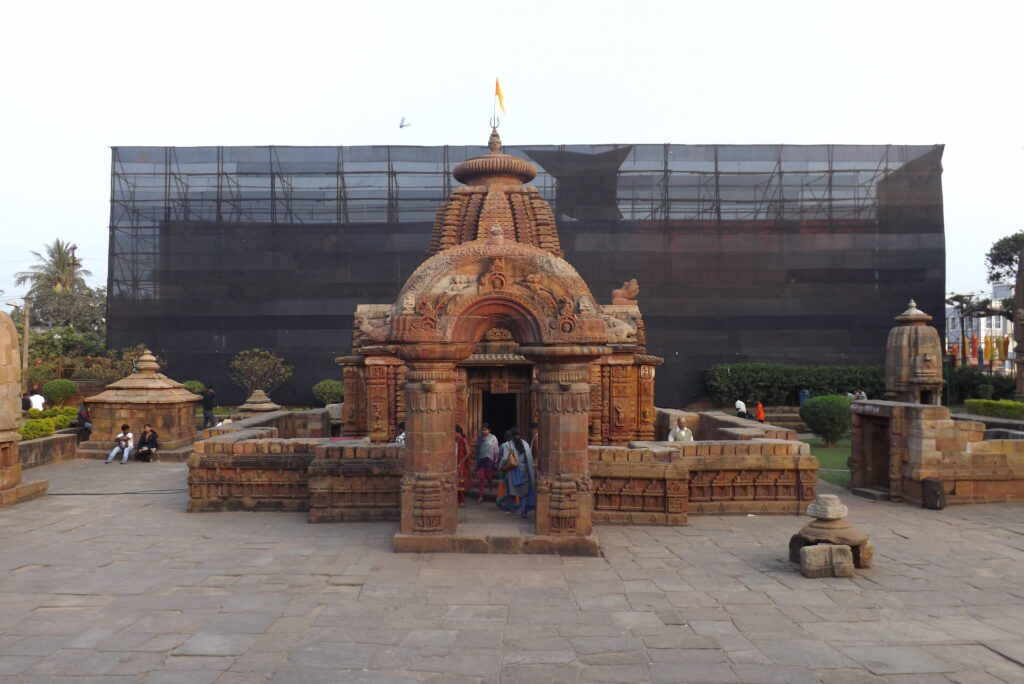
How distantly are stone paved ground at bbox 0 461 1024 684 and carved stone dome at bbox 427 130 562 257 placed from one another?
759cm

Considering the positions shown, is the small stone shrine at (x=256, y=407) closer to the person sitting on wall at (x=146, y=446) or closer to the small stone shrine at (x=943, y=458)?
the person sitting on wall at (x=146, y=446)

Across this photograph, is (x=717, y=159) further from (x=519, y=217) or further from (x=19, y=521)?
(x=19, y=521)

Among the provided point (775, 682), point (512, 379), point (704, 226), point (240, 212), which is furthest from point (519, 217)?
point (240, 212)

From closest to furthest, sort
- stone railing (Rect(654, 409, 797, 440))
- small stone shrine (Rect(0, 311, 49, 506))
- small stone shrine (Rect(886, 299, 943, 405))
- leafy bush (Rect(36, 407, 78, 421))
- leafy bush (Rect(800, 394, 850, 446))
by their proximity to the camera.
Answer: small stone shrine (Rect(0, 311, 49, 506)), stone railing (Rect(654, 409, 797, 440)), small stone shrine (Rect(886, 299, 943, 405)), leafy bush (Rect(36, 407, 78, 421)), leafy bush (Rect(800, 394, 850, 446))

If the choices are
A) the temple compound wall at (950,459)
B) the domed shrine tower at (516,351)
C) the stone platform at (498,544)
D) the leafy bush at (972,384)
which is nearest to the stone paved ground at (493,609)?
the stone platform at (498,544)

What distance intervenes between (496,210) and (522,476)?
740 centimetres

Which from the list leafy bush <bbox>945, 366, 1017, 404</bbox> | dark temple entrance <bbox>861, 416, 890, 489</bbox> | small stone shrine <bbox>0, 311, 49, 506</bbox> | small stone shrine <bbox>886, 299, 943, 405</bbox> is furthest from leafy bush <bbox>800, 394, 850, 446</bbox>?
small stone shrine <bbox>0, 311, 49, 506</bbox>

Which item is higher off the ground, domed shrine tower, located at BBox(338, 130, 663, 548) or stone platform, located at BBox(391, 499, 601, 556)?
domed shrine tower, located at BBox(338, 130, 663, 548)

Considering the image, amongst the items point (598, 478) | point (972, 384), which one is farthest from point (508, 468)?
point (972, 384)

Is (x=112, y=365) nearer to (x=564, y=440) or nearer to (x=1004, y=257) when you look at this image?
(x=564, y=440)

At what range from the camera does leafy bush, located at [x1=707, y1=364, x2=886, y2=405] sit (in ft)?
96.7

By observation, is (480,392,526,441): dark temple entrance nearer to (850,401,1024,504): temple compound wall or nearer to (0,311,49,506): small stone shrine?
(850,401,1024,504): temple compound wall

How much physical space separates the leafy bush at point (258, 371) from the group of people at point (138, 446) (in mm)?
12978

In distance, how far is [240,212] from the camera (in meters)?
32.2
